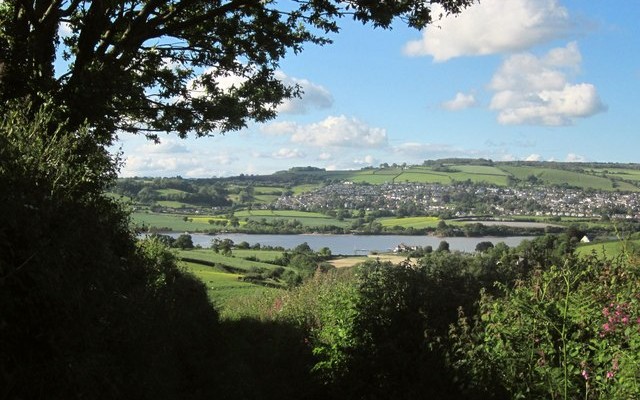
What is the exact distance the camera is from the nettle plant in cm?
491

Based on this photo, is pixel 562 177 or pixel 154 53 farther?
pixel 562 177

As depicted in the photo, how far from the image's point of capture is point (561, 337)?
18.3 feet

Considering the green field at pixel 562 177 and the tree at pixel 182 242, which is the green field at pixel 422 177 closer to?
the green field at pixel 562 177

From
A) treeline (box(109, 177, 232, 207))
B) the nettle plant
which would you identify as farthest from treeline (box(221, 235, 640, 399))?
treeline (box(109, 177, 232, 207))

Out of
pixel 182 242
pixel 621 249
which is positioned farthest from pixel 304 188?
pixel 621 249

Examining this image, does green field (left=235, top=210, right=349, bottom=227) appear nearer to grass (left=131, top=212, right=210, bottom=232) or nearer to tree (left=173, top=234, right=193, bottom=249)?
grass (left=131, top=212, right=210, bottom=232)

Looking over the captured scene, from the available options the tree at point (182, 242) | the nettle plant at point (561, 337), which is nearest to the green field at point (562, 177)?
the tree at point (182, 242)

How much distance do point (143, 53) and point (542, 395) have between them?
934cm

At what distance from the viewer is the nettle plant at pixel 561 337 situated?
4.91 meters

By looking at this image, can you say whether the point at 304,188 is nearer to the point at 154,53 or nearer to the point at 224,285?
the point at 224,285

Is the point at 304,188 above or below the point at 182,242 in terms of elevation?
above

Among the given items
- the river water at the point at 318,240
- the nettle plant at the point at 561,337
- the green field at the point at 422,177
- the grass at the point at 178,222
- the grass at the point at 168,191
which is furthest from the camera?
the green field at the point at 422,177

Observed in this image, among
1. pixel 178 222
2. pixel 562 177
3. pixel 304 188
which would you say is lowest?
pixel 178 222

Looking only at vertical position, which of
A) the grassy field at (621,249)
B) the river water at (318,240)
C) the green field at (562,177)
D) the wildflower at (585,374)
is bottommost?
the river water at (318,240)
